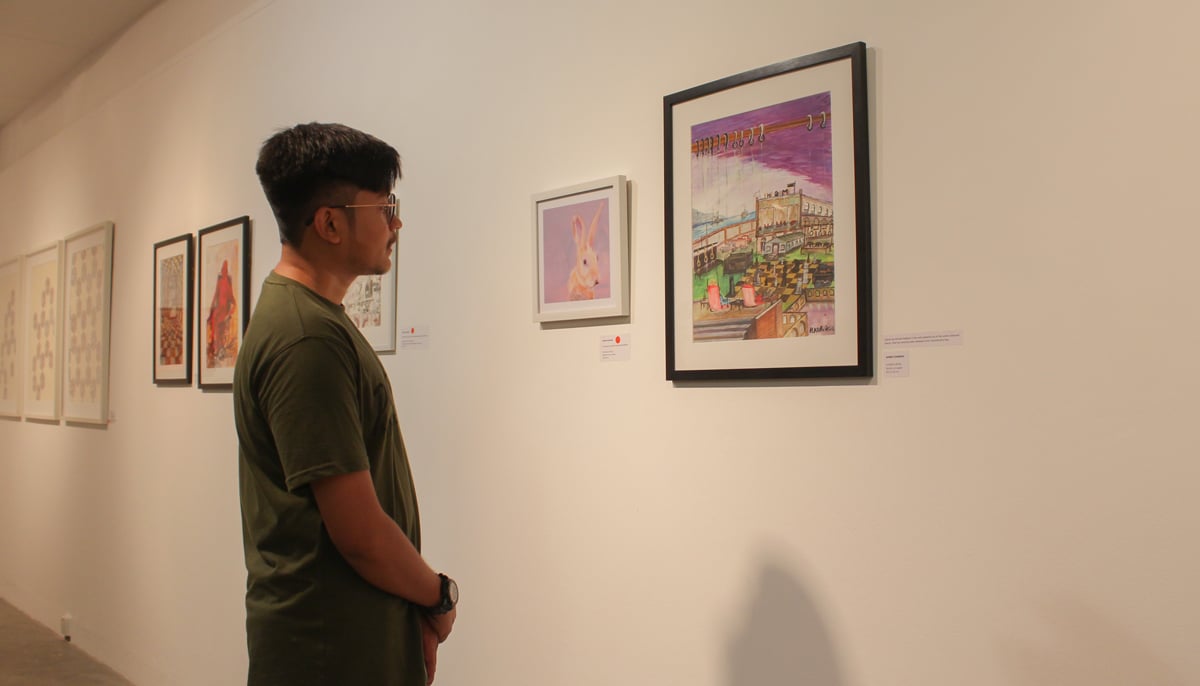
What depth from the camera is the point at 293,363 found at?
1464 mm

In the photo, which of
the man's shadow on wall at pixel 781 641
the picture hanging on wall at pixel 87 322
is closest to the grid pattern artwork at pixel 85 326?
the picture hanging on wall at pixel 87 322

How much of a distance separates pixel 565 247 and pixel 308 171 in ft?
2.90

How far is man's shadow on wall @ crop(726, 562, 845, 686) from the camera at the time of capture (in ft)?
5.94

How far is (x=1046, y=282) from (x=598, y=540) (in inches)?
49.2

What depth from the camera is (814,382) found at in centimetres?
185

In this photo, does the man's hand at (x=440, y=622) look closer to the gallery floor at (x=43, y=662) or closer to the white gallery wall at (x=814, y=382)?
the white gallery wall at (x=814, y=382)

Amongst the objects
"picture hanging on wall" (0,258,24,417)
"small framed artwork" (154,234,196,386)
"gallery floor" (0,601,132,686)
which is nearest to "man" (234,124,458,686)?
"small framed artwork" (154,234,196,386)

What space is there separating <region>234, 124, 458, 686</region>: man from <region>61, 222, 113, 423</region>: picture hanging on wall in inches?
149

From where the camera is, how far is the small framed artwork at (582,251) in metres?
2.22

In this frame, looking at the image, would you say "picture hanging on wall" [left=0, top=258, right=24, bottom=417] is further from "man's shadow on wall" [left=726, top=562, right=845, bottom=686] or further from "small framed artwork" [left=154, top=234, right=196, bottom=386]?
"man's shadow on wall" [left=726, top=562, right=845, bottom=686]

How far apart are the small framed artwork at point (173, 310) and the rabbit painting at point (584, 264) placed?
2478 mm

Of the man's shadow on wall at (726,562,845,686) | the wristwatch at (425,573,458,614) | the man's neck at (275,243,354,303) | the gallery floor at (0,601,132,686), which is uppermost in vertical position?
the man's neck at (275,243,354,303)

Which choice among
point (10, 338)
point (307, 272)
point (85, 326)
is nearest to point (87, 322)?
point (85, 326)

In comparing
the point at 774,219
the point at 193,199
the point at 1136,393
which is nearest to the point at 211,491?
the point at 193,199
